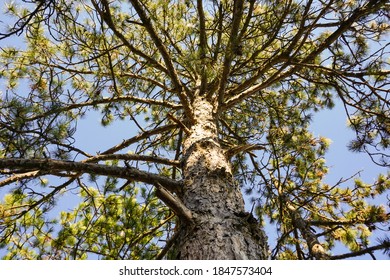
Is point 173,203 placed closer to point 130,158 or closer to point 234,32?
point 130,158

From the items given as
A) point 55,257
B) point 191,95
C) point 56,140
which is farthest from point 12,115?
point 191,95

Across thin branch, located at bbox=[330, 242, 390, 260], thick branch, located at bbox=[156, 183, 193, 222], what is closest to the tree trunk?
thick branch, located at bbox=[156, 183, 193, 222]

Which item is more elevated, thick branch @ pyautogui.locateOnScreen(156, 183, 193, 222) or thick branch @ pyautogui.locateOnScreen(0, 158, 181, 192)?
thick branch @ pyautogui.locateOnScreen(0, 158, 181, 192)

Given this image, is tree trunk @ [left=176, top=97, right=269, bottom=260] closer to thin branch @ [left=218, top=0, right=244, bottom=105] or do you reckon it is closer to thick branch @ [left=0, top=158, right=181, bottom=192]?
thick branch @ [left=0, top=158, right=181, bottom=192]

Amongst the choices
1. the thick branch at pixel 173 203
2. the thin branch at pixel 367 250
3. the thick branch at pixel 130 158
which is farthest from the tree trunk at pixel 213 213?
the thin branch at pixel 367 250

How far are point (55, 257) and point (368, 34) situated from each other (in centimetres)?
370

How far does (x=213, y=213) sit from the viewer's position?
6.18 feet

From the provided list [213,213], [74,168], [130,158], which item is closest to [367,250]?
[213,213]

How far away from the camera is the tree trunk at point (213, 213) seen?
1.66 meters

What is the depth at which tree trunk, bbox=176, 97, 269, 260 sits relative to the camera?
65.4 inches

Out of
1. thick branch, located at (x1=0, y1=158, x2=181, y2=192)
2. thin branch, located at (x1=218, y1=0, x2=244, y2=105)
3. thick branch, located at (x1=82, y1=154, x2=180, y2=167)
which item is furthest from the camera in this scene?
thick branch, located at (x1=82, y1=154, x2=180, y2=167)

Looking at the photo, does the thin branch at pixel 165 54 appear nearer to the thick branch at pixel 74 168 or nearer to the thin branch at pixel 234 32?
the thin branch at pixel 234 32

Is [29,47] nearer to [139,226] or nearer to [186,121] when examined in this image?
[186,121]

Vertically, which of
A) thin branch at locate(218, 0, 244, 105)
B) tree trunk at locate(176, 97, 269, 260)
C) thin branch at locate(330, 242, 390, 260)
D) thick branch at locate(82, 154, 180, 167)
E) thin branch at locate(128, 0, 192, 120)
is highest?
thin branch at locate(128, 0, 192, 120)
